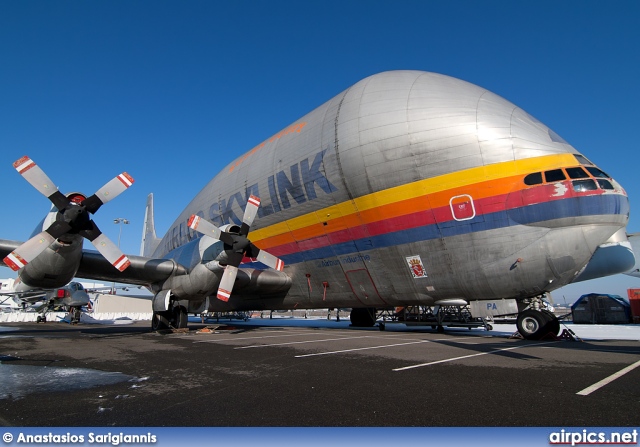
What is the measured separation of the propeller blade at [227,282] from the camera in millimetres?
14079

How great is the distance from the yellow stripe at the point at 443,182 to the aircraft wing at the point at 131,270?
6.92 m

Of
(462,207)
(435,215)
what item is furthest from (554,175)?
(435,215)

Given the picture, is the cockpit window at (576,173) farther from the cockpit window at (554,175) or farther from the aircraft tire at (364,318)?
the aircraft tire at (364,318)

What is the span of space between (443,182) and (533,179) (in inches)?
113

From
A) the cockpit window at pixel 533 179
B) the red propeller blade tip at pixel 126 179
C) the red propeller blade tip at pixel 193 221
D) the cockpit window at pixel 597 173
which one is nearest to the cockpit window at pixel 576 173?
the cockpit window at pixel 597 173

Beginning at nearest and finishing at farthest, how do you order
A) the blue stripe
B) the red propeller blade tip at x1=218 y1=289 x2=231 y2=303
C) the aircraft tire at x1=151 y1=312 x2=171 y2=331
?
the blue stripe → the red propeller blade tip at x1=218 y1=289 x2=231 y2=303 → the aircraft tire at x1=151 y1=312 x2=171 y2=331

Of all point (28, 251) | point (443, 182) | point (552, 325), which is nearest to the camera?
point (28, 251)

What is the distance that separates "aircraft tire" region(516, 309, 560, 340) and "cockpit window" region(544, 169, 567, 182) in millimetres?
4665

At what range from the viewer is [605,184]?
12.0m

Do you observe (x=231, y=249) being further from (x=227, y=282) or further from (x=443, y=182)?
(x=443, y=182)

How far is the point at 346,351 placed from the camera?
31.7 ft

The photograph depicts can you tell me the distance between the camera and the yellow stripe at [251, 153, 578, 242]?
1230cm

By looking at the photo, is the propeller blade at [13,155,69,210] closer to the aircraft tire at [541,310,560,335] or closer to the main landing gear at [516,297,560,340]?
the main landing gear at [516,297,560,340]

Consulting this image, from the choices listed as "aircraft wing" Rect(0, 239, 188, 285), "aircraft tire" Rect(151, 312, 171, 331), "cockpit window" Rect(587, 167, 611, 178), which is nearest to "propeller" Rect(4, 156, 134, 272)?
"aircraft wing" Rect(0, 239, 188, 285)
